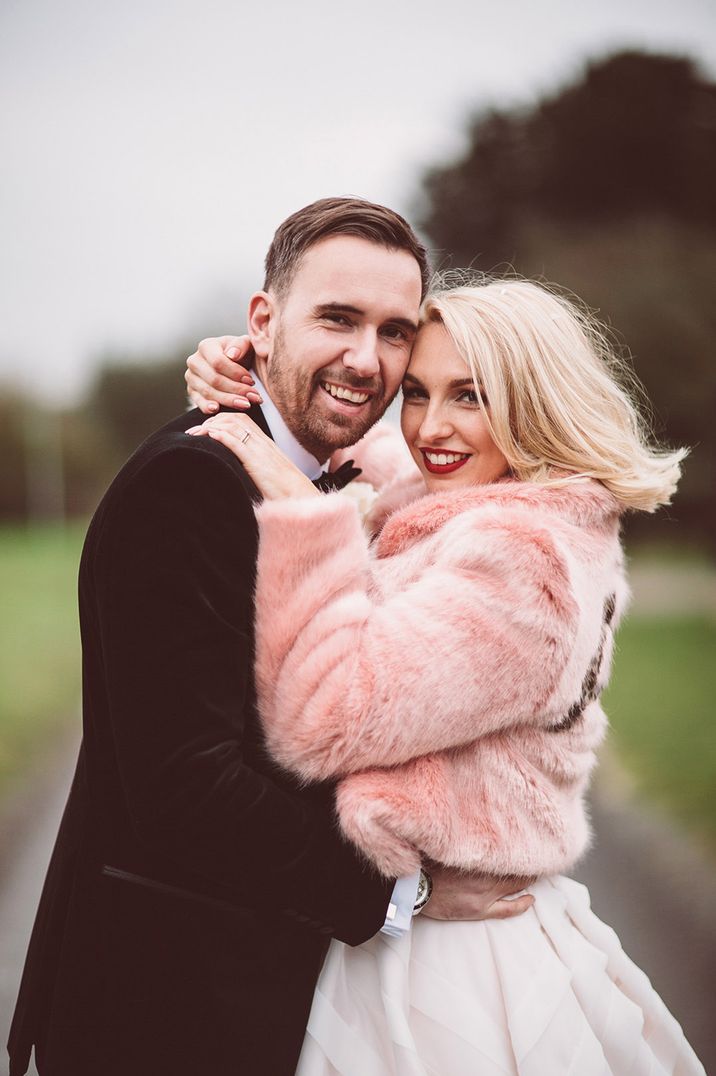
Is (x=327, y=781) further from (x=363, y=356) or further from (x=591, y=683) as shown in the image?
(x=363, y=356)

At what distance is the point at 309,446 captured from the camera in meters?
2.88

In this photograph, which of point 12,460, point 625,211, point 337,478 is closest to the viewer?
point 337,478

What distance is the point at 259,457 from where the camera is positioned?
7.85 ft

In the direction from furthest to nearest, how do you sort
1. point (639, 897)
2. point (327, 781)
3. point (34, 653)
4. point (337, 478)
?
point (34, 653)
point (639, 897)
point (337, 478)
point (327, 781)

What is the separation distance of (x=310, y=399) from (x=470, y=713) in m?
1.03

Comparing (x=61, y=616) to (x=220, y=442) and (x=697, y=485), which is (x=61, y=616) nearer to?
(x=697, y=485)

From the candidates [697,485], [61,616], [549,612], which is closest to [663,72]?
[697,485]

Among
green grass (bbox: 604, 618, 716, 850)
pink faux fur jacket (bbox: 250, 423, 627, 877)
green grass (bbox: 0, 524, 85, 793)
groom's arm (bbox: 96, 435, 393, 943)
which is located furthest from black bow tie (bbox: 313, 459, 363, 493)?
green grass (bbox: 0, 524, 85, 793)

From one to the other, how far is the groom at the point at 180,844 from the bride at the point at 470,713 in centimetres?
10

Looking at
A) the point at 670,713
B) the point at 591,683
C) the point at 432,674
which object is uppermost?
the point at 432,674

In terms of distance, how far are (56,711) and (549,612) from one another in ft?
31.5

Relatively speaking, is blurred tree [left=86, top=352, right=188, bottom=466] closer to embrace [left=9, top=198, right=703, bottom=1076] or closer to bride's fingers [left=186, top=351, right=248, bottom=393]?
bride's fingers [left=186, top=351, right=248, bottom=393]

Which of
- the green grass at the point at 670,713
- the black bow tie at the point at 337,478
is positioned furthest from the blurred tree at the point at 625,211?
the black bow tie at the point at 337,478

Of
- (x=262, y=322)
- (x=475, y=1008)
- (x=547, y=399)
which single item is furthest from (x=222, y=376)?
(x=475, y=1008)
